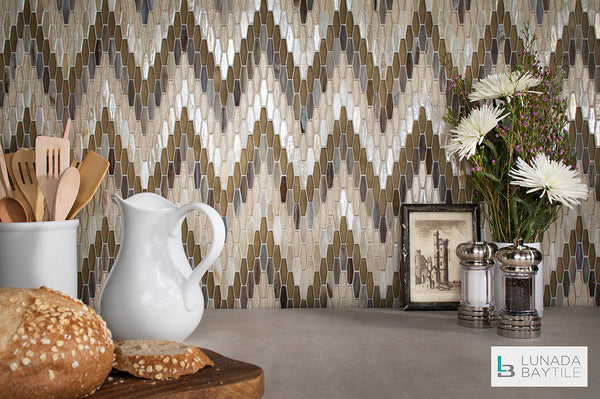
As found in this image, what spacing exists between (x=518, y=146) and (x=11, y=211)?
3.30 feet

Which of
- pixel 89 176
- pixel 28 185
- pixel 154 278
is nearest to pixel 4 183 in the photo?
pixel 28 185

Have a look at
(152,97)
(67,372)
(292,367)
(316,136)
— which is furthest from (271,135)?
(67,372)

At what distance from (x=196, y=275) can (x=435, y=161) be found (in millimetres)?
616

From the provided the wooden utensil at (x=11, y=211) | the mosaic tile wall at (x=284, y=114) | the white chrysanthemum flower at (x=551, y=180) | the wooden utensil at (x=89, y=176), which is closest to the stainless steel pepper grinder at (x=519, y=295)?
the white chrysanthemum flower at (x=551, y=180)

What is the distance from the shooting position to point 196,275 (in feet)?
2.82

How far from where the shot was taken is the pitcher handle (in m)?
0.84

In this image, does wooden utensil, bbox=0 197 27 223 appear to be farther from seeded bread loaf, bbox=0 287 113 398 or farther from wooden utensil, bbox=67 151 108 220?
seeded bread loaf, bbox=0 287 113 398

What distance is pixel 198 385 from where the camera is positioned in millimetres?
656

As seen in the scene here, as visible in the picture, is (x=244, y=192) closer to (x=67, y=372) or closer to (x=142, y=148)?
(x=142, y=148)

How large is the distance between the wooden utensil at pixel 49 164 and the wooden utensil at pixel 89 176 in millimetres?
55

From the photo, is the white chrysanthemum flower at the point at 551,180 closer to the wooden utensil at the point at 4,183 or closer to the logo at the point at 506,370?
the logo at the point at 506,370

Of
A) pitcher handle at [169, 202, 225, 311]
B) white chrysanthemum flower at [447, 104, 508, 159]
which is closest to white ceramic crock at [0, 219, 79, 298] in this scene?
pitcher handle at [169, 202, 225, 311]

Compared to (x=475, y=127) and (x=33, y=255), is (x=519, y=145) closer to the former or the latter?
(x=475, y=127)

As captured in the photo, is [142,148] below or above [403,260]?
above
